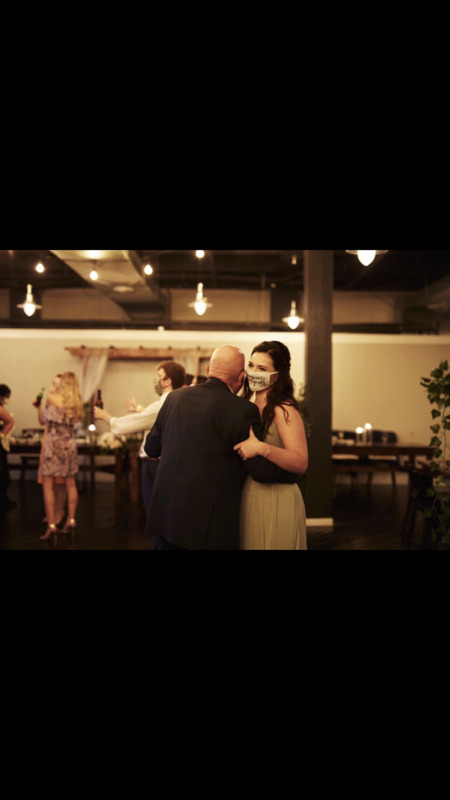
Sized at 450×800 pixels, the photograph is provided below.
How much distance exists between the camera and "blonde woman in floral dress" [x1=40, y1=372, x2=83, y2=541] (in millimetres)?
5910

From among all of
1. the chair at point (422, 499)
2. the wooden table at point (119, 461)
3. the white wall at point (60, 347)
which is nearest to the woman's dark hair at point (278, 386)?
the chair at point (422, 499)

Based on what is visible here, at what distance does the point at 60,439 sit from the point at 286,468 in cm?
368

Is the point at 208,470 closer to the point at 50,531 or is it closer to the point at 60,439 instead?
the point at 60,439

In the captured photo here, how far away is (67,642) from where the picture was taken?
3.19 metres

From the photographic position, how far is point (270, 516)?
293 centimetres

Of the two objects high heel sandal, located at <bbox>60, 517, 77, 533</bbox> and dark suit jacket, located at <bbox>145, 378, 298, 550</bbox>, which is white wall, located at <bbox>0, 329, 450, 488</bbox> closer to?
high heel sandal, located at <bbox>60, 517, 77, 533</bbox>

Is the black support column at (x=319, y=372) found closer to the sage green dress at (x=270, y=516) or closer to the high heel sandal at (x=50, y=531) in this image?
the high heel sandal at (x=50, y=531)

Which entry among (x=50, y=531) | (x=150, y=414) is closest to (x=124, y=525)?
(x=50, y=531)

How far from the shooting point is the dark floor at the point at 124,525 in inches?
235

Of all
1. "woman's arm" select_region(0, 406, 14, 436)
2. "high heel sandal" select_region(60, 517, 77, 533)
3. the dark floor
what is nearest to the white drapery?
the dark floor

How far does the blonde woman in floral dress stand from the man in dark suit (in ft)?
10.4

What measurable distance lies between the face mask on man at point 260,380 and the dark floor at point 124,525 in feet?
10.5
